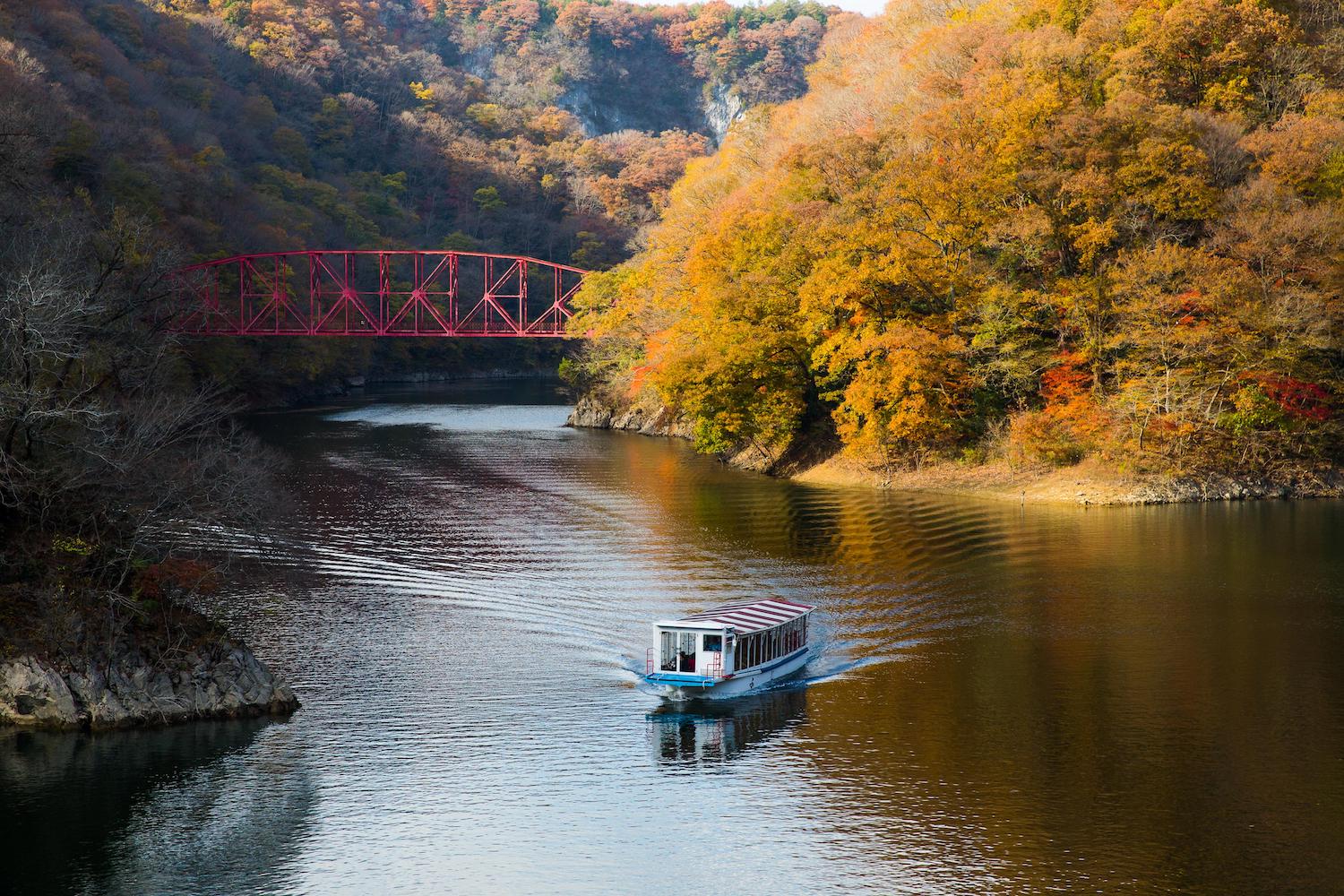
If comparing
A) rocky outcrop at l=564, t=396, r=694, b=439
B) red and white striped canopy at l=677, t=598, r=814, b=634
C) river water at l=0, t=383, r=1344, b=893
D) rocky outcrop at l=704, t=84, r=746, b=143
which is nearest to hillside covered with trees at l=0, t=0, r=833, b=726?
rocky outcrop at l=704, t=84, r=746, b=143

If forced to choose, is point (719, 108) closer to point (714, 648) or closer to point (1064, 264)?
point (1064, 264)

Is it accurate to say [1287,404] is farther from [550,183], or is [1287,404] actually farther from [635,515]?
[550,183]

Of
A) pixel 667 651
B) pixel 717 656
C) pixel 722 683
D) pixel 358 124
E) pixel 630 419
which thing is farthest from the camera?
pixel 358 124

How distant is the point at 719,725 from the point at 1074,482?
26.1 metres

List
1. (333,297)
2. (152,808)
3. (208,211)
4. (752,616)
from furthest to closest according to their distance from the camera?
(333,297)
(208,211)
(752,616)
(152,808)

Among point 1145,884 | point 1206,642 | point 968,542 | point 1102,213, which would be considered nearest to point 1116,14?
point 1102,213

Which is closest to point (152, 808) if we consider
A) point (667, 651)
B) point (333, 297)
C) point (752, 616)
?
point (667, 651)

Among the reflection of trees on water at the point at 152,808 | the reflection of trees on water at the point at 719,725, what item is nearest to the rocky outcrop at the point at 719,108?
the reflection of trees on water at the point at 719,725

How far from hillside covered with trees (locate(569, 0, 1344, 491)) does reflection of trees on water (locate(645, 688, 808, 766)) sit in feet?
81.5

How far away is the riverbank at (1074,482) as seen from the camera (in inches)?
1740

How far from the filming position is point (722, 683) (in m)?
24.3

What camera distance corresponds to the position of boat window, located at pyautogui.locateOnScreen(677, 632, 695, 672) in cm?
2427

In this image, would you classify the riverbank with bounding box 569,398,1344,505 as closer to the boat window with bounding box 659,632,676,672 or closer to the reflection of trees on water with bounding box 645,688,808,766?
the reflection of trees on water with bounding box 645,688,808,766

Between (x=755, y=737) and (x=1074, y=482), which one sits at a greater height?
Answer: (x=1074, y=482)
